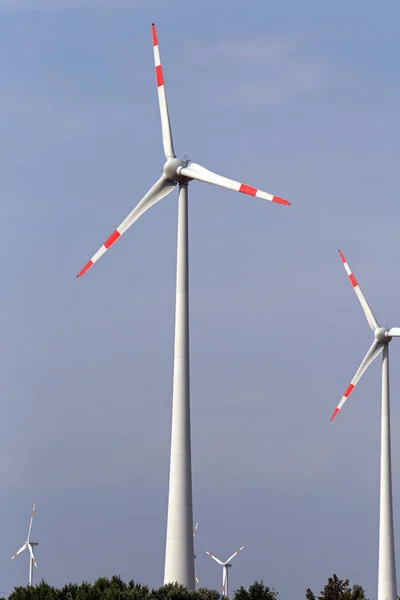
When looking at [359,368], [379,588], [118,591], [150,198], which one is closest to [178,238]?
[150,198]

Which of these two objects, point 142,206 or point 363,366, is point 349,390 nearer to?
point 363,366

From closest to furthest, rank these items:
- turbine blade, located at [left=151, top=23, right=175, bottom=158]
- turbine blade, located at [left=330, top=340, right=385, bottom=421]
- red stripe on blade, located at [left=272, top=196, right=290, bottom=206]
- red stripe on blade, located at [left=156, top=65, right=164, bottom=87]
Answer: red stripe on blade, located at [left=272, top=196, right=290, bottom=206], turbine blade, located at [left=151, top=23, right=175, bottom=158], red stripe on blade, located at [left=156, top=65, right=164, bottom=87], turbine blade, located at [left=330, top=340, right=385, bottom=421]

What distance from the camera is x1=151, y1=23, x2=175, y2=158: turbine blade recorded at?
102000mm

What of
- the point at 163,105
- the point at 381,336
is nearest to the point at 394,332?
the point at 381,336

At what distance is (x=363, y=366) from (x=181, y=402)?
47.0 m

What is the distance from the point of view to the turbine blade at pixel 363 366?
135 m

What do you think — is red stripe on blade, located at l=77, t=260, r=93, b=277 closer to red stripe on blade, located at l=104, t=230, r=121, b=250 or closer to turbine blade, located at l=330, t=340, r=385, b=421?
red stripe on blade, located at l=104, t=230, r=121, b=250

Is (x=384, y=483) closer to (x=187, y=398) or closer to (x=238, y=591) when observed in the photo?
(x=238, y=591)

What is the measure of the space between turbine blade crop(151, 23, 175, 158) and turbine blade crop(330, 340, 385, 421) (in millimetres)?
40050

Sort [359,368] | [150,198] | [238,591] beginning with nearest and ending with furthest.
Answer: [150,198] → [359,368] → [238,591]

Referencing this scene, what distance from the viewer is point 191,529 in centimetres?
9194

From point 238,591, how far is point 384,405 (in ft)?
88.5

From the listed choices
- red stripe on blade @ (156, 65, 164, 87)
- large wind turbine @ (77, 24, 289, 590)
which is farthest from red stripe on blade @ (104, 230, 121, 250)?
red stripe on blade @ (156, 65, 164, 87)

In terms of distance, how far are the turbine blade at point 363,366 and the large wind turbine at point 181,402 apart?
41.9 meters
